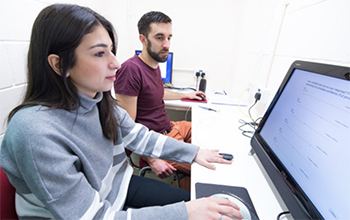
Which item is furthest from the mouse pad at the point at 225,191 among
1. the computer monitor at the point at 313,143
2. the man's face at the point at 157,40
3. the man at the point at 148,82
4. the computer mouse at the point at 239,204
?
the man's face at the point at 157,40

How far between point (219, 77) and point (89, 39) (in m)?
2.01

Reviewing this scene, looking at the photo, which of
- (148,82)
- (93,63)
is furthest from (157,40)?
(93,63)

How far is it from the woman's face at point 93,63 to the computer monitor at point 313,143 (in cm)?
69

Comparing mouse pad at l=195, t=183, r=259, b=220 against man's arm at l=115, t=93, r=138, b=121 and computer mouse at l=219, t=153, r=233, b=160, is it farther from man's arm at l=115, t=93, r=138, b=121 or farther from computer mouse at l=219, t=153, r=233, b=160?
man's arm at l=115, t=93, r=138, b=121

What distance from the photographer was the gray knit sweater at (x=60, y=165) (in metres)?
0.41

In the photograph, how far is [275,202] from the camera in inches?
22.0

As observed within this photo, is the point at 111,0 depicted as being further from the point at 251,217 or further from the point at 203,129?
the point at 251,217

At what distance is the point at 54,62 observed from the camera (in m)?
0.51

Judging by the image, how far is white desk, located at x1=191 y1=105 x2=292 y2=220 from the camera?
555 mm

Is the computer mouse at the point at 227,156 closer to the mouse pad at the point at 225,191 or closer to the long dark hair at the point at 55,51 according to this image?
the mouse pad at the point at 225,191

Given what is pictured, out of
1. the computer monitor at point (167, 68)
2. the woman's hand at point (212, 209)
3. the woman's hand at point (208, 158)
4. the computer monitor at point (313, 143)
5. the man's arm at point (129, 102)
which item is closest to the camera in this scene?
the computer monitor at point (313, 143)

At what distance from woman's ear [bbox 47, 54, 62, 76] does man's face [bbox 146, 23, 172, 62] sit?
A: 0.88m

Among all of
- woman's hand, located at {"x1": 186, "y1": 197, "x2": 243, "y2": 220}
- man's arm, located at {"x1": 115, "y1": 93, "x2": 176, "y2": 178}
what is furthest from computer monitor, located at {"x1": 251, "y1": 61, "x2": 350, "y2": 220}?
man's arm, located at {"x1": 115, "y1": 93, "x2": 176, "y2": 178}

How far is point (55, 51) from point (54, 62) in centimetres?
4
